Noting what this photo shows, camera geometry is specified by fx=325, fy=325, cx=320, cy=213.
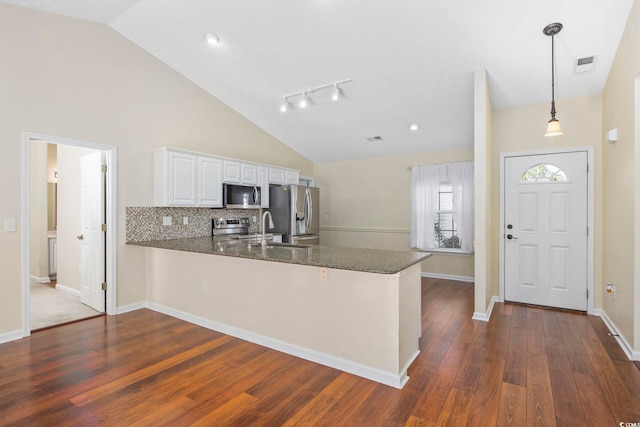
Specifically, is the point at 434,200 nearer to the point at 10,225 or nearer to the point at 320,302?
the point at 320,302

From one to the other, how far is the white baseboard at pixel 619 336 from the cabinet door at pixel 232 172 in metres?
4.80

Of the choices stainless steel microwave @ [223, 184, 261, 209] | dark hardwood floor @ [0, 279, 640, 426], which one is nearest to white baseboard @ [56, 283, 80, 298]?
dark hardwood floor @ [0, 279, 640, 426]

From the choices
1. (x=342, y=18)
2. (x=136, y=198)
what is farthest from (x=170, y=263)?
(x=342, y=18)

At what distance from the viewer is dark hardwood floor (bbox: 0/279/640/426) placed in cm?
201

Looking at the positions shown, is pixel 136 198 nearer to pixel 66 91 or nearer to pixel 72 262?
pixel 66 91

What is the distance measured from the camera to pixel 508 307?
4234 millimetres

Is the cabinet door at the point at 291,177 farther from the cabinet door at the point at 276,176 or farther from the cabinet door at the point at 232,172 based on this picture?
the cabinet door at the point at 232,172

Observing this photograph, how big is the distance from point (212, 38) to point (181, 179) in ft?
5.73

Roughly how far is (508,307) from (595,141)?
2281mm

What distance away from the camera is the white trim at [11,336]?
123 inches

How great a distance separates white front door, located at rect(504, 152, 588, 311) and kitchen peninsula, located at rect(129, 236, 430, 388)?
2261 millimetres

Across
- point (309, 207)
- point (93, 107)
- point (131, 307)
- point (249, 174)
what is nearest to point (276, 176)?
point (249, 174)

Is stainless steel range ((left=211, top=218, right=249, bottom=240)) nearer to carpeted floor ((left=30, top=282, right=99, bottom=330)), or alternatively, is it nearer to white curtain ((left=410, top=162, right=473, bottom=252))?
carpeted floor ((left=30, top=282, right=99, bottom=330))

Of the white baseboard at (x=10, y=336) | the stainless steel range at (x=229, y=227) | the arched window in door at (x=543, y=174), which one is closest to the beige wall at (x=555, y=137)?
the arched window in door at (x=543, y=174)
